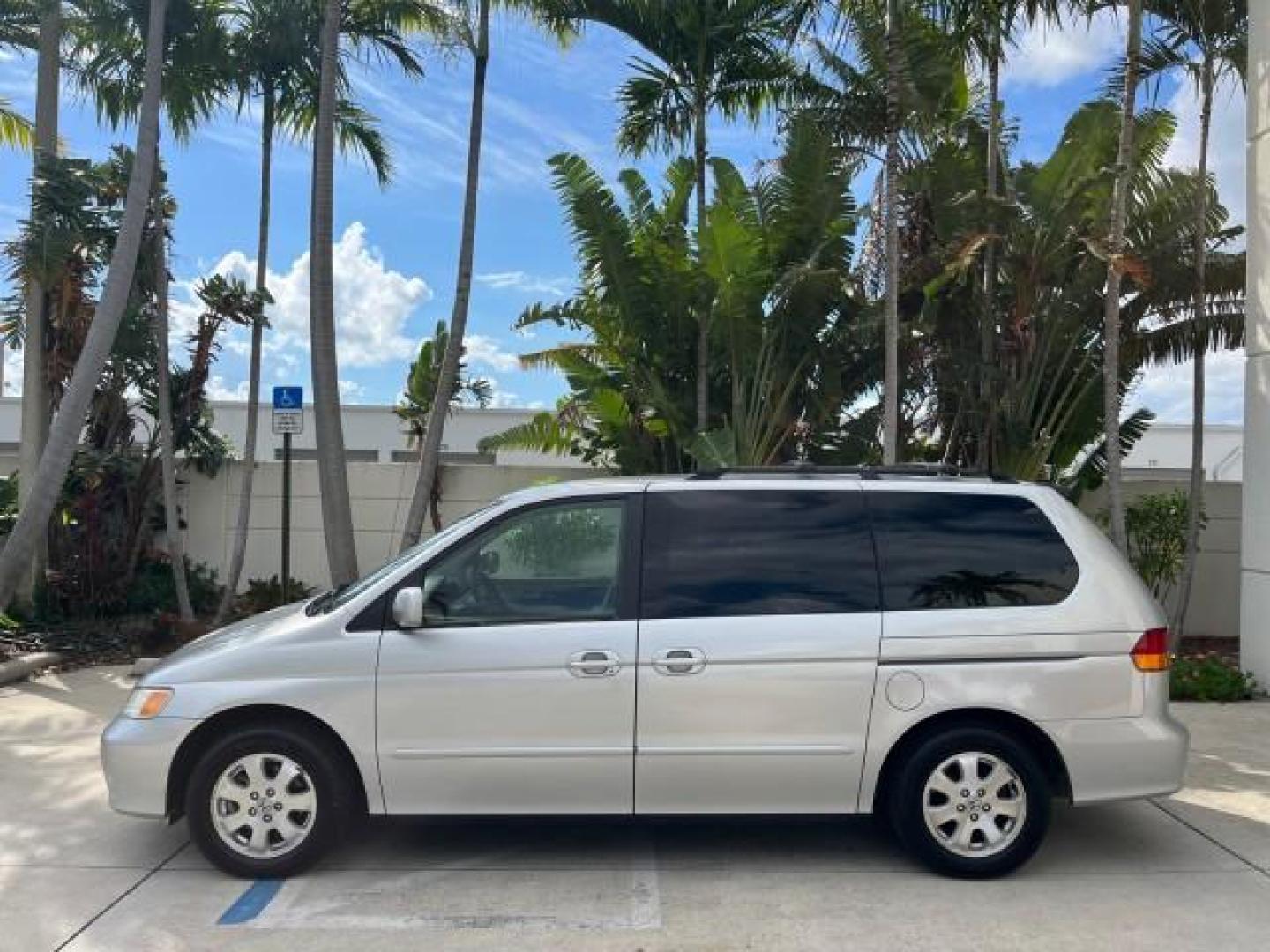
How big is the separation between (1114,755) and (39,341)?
1085 cm

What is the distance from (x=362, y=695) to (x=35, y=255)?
778cm

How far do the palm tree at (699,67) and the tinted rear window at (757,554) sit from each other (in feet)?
20.4

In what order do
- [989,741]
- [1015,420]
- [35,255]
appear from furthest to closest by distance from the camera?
[1015,420]
[35,255]
[989,741]

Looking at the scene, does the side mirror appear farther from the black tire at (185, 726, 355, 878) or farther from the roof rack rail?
the roof rack rail

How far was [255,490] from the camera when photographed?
12500 mm

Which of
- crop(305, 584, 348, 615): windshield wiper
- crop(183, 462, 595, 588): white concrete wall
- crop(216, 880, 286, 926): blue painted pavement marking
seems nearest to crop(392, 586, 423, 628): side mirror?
crop(305, 584, 348, 615): windshield wiper

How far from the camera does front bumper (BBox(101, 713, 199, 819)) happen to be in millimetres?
4758

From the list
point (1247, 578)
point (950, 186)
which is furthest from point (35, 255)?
point (1247, 578)

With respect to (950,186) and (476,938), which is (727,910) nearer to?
(476,938)

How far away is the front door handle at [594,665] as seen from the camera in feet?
15.5

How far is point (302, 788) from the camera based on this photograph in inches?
189

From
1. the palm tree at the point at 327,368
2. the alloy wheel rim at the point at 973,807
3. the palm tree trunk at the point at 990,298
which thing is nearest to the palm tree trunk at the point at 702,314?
the palm tree trunk at the point at 990,298

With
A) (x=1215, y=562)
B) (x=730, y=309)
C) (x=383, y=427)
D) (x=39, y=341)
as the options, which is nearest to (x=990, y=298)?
(x=730, y=309)

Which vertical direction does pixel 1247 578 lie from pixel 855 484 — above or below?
below
